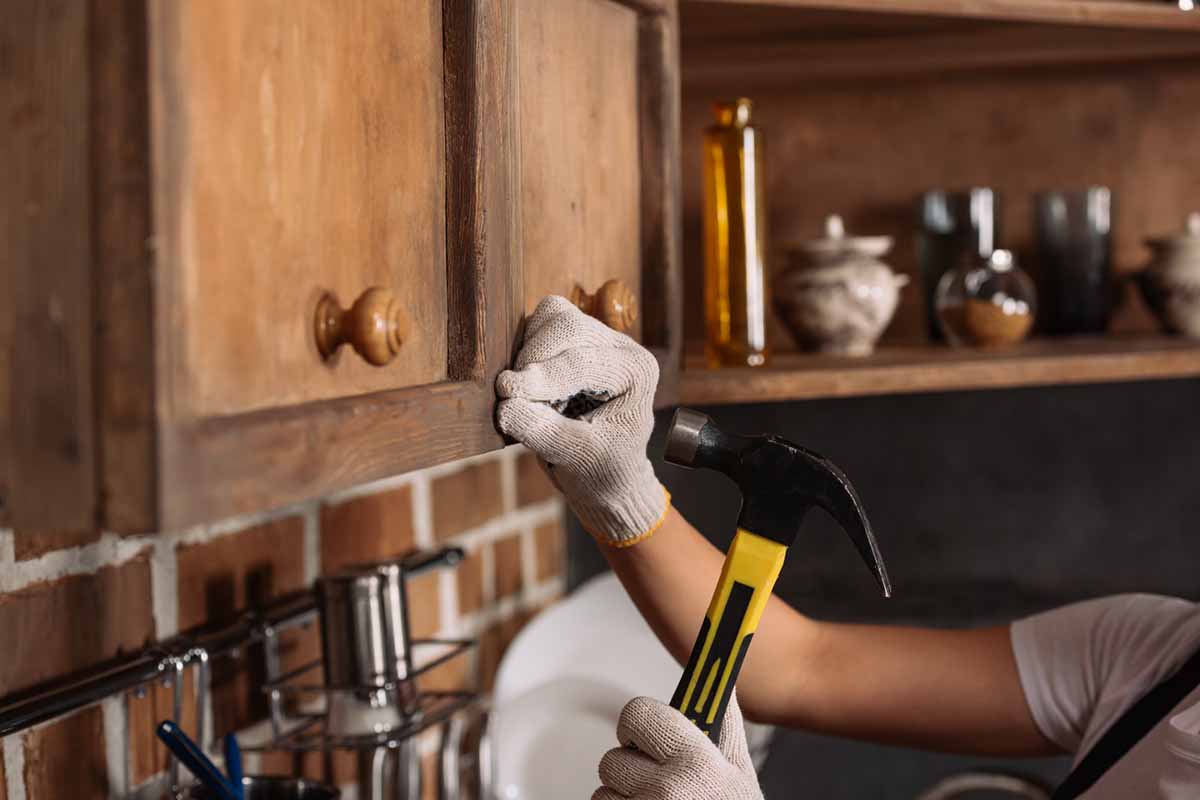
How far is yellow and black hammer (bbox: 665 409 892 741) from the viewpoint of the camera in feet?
2.93

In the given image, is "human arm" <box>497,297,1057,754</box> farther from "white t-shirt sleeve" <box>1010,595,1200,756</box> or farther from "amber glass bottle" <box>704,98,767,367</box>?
"amber glass bottle" <box>704,98,767,367</box>

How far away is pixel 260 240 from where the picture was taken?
60 cm

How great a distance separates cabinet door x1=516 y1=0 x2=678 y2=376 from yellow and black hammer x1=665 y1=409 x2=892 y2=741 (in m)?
0.13

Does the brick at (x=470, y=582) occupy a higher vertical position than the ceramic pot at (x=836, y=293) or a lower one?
lower

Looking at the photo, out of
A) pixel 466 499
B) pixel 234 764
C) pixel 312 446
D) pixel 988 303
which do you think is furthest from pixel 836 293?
pixel 312 446

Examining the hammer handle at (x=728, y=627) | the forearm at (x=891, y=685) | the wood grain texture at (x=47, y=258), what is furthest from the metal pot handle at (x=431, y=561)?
the wood grain texture at (x=47, y=258)

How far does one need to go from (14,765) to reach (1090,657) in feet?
3.18

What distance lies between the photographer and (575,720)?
152 cm

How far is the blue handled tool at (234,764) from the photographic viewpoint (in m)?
0.98

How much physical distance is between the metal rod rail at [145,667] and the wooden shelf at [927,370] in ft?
1.37

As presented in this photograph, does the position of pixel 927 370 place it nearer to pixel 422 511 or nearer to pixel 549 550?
pixel 422 511

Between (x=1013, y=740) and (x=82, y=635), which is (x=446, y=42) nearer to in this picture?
(x=82, y=635)

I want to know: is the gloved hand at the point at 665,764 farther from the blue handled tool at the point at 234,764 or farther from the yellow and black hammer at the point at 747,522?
the blue handled tool at the point at 234,764

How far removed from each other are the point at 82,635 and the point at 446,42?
0.52 m
